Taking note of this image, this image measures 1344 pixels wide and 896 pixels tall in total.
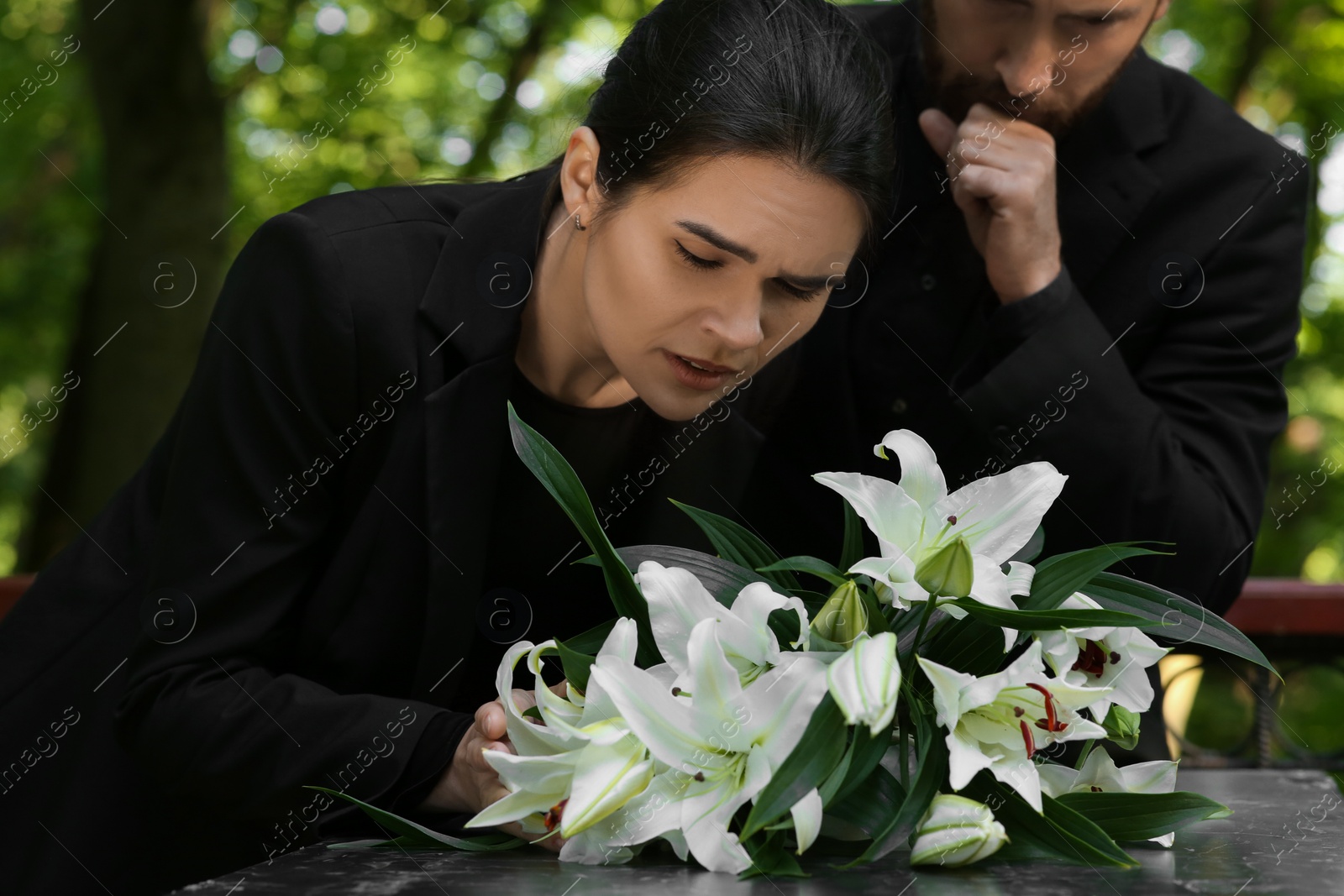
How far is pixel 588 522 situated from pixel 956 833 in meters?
0.46

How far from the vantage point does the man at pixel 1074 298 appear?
208 cm

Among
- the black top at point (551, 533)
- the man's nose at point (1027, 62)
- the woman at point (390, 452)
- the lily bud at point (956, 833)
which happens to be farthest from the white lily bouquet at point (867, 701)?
the man's nose at point (1027, 62)

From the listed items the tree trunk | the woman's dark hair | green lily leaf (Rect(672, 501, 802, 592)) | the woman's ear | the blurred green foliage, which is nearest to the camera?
green lily leaf (Rect(672, 501, 802, 592))

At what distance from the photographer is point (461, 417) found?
1.84 m

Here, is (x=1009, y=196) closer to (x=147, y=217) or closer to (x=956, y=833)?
(x=956, y=833)

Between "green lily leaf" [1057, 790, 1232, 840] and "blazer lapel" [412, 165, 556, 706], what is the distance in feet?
2.84

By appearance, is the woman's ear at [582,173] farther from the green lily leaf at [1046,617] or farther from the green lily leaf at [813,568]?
the green lily leaf at [1046,617]

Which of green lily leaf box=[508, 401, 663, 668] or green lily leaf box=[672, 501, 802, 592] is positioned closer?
green lily leaf box=[508, 401, 663, 668]

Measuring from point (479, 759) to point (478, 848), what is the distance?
5.3 inches

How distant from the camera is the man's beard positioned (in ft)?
7.13

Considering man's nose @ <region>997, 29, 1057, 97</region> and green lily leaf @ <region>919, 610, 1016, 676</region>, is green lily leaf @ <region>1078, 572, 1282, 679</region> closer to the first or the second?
green lily leaf @ <region>919, 610, 1016, 676</region>

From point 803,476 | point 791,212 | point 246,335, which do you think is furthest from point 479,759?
point 803,476

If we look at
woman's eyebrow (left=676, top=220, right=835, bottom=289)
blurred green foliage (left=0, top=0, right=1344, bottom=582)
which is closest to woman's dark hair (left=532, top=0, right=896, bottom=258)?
woman's eyebrow (left=676, top=220, right=835, bottom=289)

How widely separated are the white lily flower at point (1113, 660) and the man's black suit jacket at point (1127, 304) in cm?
81
